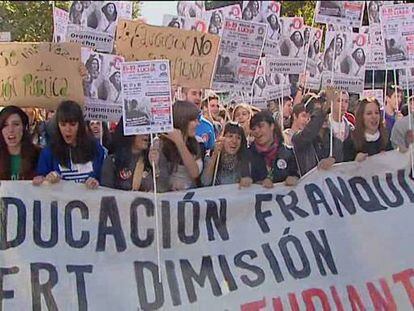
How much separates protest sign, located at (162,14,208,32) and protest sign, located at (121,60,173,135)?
5.02 m

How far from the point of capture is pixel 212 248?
5473mm

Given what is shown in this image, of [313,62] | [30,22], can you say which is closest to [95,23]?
[313,62]

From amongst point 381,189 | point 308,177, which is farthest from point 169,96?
point 381,189

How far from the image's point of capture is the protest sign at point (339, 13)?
31.9 feet

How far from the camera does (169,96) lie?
553cm

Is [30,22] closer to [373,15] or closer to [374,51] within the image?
[373,15]

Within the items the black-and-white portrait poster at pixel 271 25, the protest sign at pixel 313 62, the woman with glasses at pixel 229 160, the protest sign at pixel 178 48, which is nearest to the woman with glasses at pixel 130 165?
the woman with glasses at pixel 229 160

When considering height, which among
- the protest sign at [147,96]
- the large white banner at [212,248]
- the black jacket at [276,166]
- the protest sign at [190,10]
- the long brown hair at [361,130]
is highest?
the protest sign at [190,10]

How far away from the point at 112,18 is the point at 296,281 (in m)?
4.85

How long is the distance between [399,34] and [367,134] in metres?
0.80

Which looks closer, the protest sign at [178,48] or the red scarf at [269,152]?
the red scarf at [269,152]

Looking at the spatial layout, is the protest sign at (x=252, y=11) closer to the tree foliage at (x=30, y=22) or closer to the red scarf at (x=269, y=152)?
the tree foliage at (x=30, y=22)

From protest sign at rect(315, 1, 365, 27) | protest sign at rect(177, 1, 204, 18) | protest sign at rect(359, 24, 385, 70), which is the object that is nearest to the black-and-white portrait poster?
protest sign at rect(315, 1, 365, 27)

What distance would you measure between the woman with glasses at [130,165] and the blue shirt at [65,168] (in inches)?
3.4
